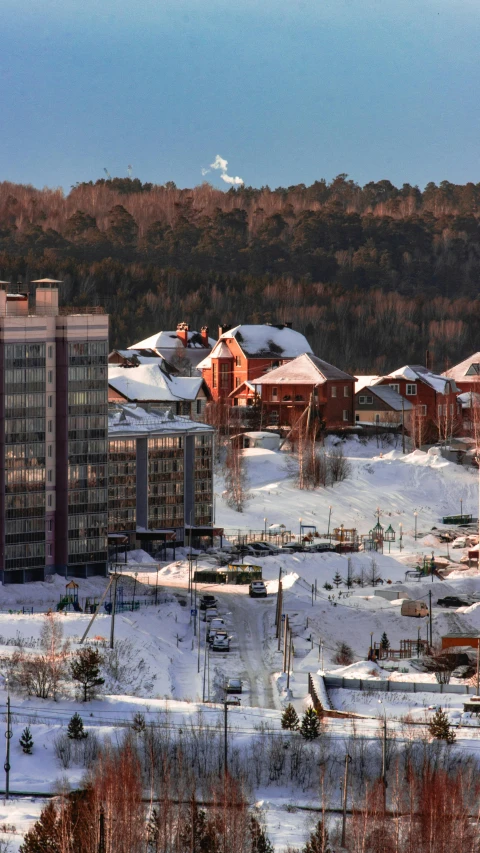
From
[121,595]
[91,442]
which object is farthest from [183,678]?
[91,442]

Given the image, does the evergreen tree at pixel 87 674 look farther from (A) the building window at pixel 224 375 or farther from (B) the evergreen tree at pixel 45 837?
(A) the building window at pixel 224 375

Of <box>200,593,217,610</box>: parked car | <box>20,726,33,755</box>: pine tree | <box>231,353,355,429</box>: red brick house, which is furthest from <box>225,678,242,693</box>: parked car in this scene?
<box>231,353,355,429</box>: red brick house

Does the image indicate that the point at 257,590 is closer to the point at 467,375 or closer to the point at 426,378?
the point at 426,378

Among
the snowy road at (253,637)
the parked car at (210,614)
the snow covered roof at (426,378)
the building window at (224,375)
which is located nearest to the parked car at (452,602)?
the snowy road at (253,637)

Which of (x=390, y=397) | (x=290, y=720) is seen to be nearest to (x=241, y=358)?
(x=390, y=397)

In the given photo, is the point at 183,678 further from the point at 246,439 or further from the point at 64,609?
the point at 246,439
